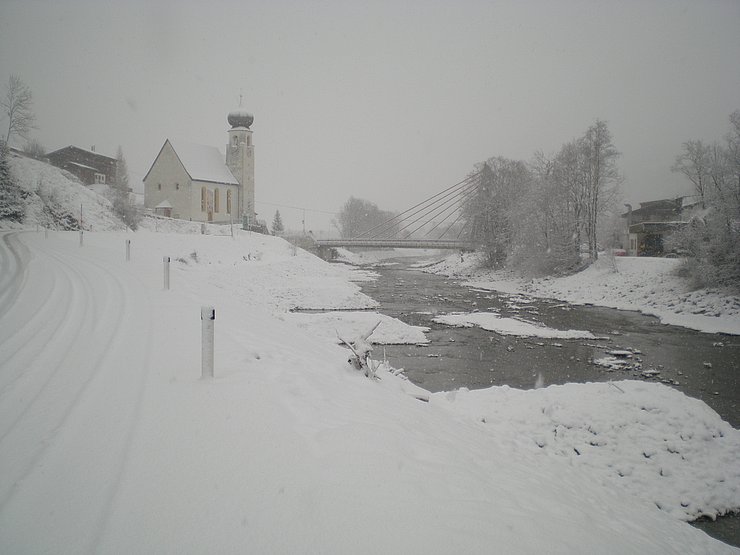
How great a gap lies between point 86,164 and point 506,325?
50595mm

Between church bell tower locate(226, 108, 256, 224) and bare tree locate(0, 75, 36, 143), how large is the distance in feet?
135

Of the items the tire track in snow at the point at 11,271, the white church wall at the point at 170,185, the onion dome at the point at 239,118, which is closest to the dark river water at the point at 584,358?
the tire track in snow at the point at 11,271

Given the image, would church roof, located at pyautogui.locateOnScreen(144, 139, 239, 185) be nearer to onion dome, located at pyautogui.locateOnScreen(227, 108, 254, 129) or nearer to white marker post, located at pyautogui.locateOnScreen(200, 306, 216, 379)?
onion dome, located at pyautogui.locateOnScreen(227, 108, 254, 129)

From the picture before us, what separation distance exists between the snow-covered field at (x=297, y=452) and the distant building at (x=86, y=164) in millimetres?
46162

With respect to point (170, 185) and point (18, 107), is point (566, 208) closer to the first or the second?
point (18, 107)

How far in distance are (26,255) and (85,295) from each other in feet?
24.1

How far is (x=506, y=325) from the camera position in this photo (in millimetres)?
16781

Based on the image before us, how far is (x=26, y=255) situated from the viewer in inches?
527

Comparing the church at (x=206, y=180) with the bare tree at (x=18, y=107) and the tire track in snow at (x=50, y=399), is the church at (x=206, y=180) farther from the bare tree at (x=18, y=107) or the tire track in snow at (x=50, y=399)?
the tire track in snow at (x=50, y=399)

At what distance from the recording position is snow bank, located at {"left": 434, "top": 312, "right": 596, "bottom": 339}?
15.4 meters

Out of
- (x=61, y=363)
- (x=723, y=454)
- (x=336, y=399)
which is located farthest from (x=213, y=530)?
(x=723, y=454)

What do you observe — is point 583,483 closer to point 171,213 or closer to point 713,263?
point 713,263

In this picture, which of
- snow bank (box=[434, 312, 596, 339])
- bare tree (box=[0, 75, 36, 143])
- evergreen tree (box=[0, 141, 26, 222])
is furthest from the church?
snow bank (box=[434, 312, 596, 339])

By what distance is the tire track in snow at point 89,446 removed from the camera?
7.65 feet
